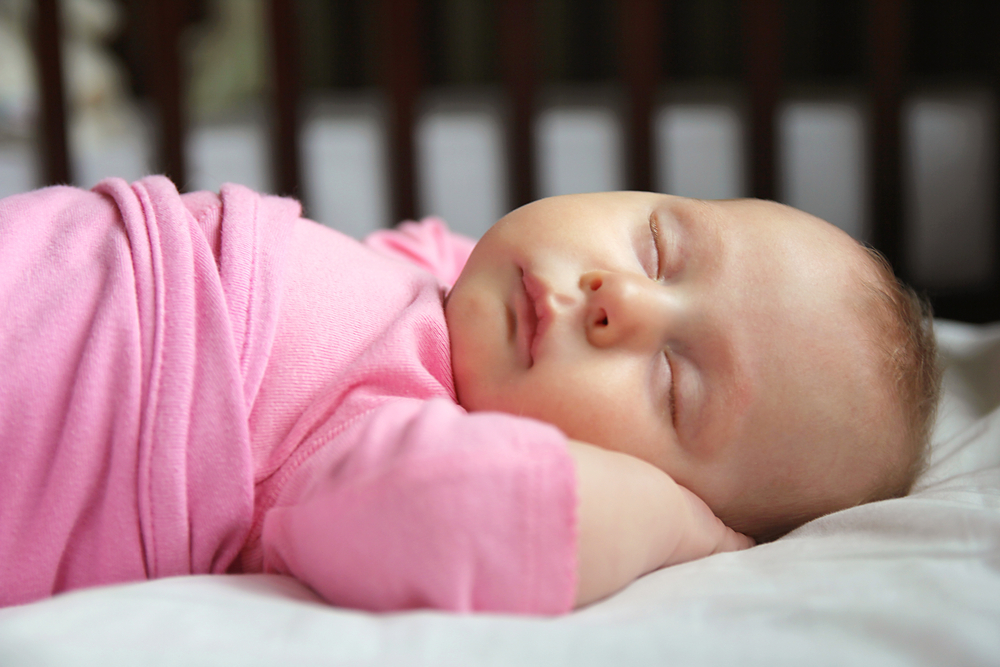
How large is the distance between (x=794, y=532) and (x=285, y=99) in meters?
1.23

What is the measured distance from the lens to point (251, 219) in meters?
0.69

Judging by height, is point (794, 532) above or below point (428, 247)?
below

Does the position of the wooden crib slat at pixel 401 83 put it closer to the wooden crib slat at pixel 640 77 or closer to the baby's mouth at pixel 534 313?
the wooden crib slat at pixel 640 77

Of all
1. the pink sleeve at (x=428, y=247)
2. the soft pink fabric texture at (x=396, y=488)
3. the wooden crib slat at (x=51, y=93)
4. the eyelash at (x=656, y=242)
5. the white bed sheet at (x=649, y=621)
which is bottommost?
the white bed sheet at (x=649, y=621)

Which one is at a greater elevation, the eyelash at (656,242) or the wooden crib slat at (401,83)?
the wooden crib slat at (401,83)

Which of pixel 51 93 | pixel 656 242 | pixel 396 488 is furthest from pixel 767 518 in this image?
pixel 51 93

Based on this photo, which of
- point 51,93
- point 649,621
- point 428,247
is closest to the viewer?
point 649,621

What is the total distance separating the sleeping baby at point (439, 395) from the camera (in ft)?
1.64

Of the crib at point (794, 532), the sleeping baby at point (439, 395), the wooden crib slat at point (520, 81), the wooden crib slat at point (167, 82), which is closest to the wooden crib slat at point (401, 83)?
the crib at point (794, 532)

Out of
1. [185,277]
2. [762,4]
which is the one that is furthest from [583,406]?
[762,4]

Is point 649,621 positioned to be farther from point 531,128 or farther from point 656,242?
point 531,128

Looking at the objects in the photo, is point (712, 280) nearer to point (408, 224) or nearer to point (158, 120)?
point (408, 224)

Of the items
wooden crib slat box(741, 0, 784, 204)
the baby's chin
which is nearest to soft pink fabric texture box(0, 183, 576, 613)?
the baby's chin

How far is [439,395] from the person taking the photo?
0.66 metres
